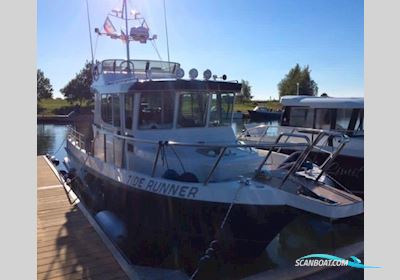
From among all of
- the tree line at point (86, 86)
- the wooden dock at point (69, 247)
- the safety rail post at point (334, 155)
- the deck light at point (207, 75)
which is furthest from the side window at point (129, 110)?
the tree line at point (86, 86)

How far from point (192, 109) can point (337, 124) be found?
5.47 meters

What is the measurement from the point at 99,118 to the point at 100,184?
1.57 metres

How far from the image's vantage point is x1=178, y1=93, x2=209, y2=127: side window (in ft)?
19.6

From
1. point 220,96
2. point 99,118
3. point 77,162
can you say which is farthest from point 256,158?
point 77,162

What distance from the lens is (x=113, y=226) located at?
587 cm

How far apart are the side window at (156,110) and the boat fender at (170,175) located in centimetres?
106

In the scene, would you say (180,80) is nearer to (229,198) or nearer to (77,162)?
(229,198)

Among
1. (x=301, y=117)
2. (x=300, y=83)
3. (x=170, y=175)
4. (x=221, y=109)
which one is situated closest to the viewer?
(x=170, y=175)

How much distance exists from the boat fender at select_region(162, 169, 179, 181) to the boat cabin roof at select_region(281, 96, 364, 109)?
6.32 metres

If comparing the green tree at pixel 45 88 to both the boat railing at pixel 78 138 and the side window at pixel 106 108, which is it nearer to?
the boat railing at pixel 78 138

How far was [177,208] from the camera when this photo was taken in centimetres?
485

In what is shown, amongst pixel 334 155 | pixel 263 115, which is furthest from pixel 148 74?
pixel 263 115

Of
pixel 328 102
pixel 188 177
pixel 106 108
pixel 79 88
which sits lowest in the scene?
pixel 188 177

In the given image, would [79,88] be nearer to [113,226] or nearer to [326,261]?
[113,226]
